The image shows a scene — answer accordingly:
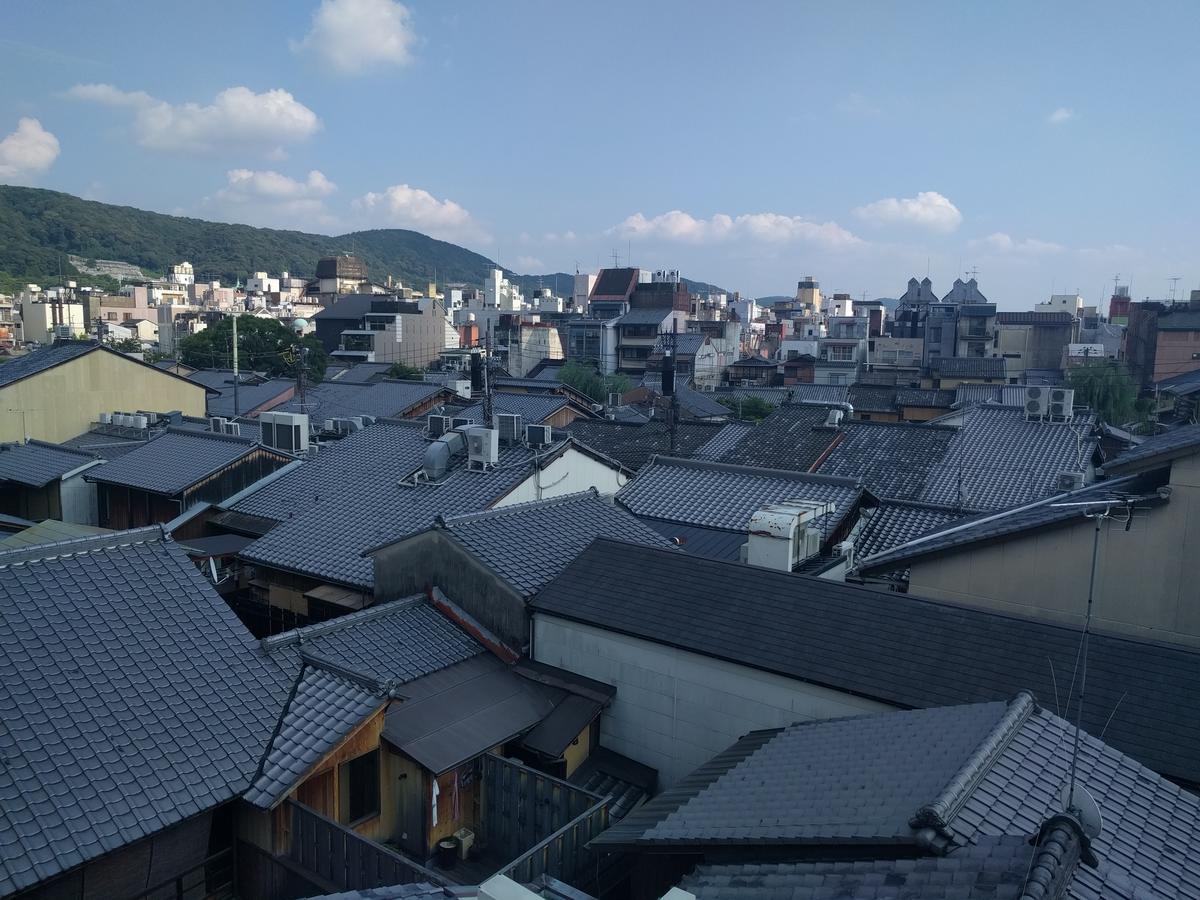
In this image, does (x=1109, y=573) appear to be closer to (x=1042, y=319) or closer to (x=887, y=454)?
(x=887, y=454)

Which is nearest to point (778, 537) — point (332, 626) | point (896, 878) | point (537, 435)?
point (537, 435)

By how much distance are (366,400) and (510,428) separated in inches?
1045

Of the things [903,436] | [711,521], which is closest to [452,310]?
[903,436]

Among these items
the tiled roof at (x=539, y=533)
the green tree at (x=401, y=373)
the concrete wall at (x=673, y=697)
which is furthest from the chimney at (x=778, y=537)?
the green tree at (x=401, y=373)

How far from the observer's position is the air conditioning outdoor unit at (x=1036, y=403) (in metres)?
28.8

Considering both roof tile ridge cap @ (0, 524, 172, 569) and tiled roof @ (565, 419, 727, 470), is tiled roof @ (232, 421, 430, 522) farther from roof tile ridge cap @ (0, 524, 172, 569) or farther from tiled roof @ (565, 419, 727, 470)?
tiled roof @ (565, 419, 727, 470)

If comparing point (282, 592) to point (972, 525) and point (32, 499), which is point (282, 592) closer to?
point (32, 499)

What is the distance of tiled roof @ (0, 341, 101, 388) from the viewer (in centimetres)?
2997

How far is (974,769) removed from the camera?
20.2ft

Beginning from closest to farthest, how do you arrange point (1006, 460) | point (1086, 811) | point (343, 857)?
point (1086, 811) < point (343, 857) < point (1006, 460)

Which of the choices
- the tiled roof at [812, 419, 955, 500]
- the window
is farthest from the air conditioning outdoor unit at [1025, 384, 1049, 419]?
the window

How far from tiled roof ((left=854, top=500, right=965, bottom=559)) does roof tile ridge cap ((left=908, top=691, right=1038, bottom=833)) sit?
10.5 meters

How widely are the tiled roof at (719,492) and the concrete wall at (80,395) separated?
23973 mm

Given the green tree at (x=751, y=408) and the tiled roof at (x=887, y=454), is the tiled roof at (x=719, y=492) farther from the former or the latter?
the green tree at (x=751, y=408)
